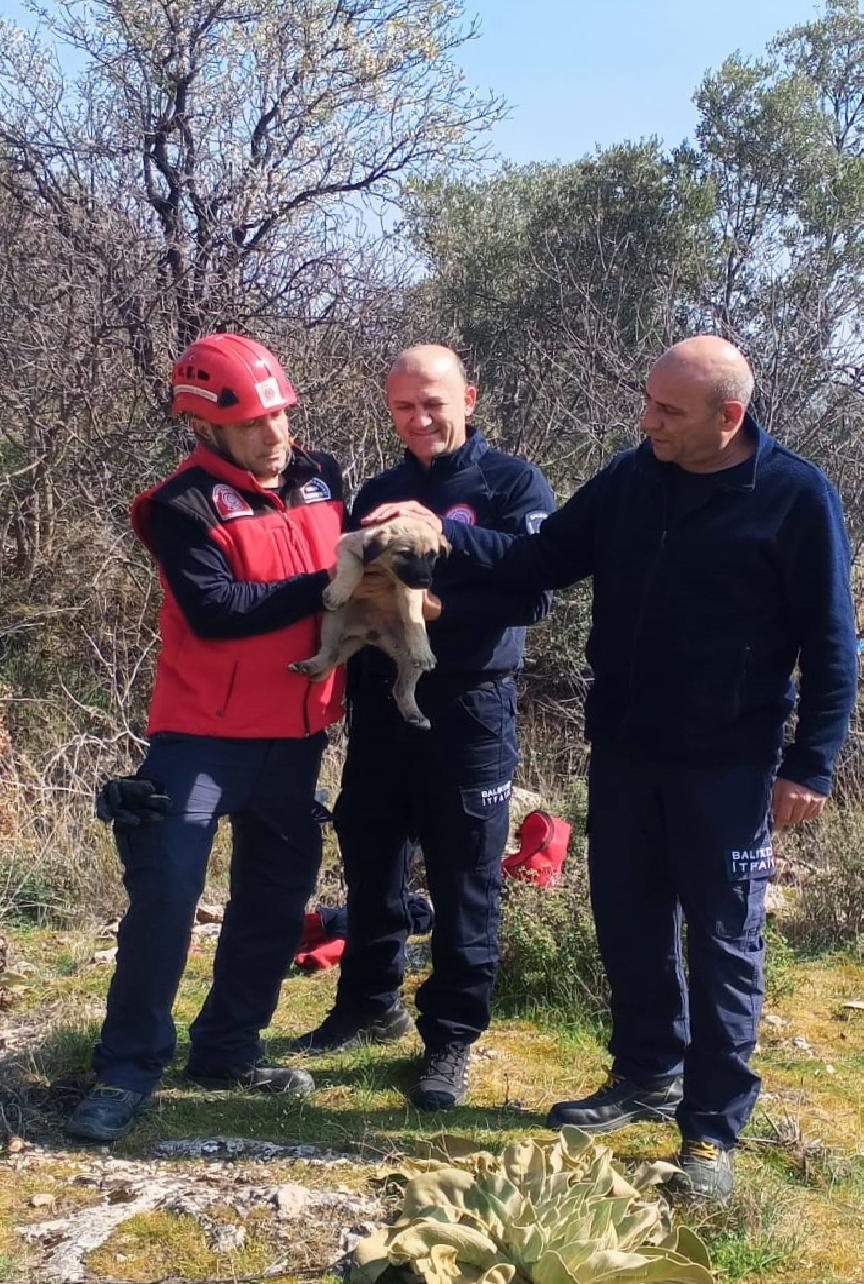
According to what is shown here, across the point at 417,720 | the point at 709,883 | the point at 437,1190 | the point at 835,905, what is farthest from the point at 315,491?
the point at 835,905

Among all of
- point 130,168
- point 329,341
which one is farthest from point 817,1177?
point 130,168

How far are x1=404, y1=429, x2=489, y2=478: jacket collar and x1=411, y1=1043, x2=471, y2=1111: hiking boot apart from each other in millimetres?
2003

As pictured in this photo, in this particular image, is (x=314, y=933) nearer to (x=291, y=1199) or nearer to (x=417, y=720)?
(x=417, y=720)

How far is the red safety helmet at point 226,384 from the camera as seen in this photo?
367 cm

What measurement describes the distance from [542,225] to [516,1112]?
1344 cm

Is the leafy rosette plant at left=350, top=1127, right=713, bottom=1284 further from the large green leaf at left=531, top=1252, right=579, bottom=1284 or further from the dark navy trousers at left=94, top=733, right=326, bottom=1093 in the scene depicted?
the dark navy trousers at left=94, top=733, right=326, bottom=1093

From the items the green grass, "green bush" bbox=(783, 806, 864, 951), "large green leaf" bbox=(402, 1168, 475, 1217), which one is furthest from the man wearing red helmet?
"green bush" bbox=(783, 806, 864, 951)

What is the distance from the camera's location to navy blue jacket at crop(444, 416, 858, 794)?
134 inches

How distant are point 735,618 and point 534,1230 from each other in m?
1.73

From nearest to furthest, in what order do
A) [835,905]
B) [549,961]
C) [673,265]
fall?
[549,961] → [835,905] → [673,265]

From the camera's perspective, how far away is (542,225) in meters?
15.5

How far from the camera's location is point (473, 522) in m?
4.04

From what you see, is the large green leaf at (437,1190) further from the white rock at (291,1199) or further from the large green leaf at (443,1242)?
the white rock at (291,1199)

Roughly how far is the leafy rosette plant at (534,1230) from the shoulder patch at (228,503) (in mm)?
1998
